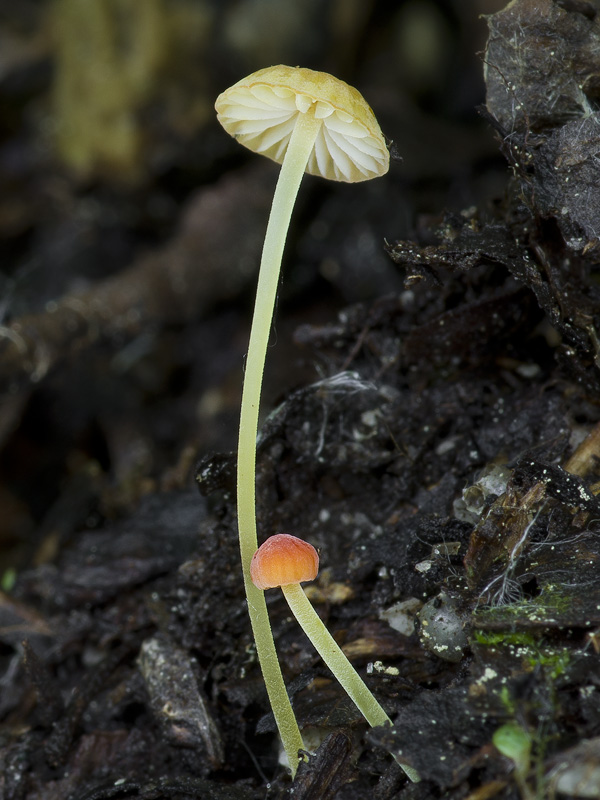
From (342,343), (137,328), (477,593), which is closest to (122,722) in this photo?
(477,593)

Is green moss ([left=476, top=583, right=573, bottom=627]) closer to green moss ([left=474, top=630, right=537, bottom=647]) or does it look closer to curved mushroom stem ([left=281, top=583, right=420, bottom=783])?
green moss ([left=474, top=630, right=537, bottom=647])

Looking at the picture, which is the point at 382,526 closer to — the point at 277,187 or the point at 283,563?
the point at 283,563

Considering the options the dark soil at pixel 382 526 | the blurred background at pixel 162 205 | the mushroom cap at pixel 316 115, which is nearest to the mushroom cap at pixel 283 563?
the dark soil at pixel 382 526

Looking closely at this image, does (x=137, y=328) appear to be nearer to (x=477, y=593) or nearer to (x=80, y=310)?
(x=80, y=310)

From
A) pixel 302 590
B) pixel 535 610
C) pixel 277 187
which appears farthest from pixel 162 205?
pixel 535 610

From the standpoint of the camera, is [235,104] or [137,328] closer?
[235,104]

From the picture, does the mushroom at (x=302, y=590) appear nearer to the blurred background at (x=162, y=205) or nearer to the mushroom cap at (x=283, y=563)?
the mushroom cap at (x=283, y=563)
